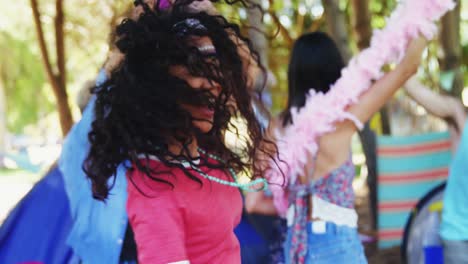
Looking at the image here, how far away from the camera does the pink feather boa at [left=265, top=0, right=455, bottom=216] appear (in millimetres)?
1992

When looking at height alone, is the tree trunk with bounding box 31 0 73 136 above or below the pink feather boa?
above

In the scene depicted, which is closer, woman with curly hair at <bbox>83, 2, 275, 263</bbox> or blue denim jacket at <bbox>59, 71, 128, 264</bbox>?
woman with curly hair at <bbox>83, 2, 275, 263</bbox>

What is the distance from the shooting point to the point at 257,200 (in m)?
2.34

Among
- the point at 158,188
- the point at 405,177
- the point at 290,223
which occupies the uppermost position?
the point at 158,188

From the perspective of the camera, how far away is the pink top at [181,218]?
1053 millimetres

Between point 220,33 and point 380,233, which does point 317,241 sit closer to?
point 220,33

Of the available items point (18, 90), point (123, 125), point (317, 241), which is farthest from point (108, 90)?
point (18, 90)

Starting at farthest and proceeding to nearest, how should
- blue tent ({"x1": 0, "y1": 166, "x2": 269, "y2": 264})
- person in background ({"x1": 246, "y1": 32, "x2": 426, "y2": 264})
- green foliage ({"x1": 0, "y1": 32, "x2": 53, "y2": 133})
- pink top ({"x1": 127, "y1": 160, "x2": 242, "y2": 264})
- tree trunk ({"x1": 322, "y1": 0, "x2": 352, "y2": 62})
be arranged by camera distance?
green foliage ({"x1": 0, "y1": 32, "x2": 53, "y2": 133}) < tree trunk ({"x1": 322, "y1": 0, "x2": 352, "y2": 62}) < person in background ({"x1": 246, "y1": 32, "x2": 426, "y2": 264}) < blue tent ({"x1": 0, "y1": 166, "x2": 269, "y2": 264}) < pink top ({"x1": 127, "y1": 160, "x2": 242, "y2": 264})

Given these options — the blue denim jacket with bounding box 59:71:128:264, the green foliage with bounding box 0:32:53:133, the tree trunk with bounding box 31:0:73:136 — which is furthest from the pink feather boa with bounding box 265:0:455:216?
the green foliage with bounding box 0:32:53:133

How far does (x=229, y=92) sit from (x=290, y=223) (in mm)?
1003

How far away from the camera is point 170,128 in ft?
3.68

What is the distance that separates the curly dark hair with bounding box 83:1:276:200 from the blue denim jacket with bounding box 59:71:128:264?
128mm

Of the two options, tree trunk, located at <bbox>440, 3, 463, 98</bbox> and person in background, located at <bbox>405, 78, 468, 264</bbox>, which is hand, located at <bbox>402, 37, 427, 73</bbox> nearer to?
person in background, located at <bbox>405, 78, 468, 264</bbox>

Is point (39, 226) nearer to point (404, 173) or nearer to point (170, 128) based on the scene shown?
point (170, 128)
